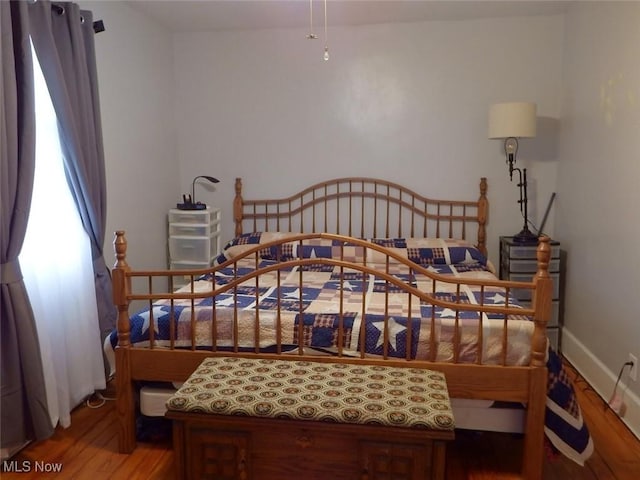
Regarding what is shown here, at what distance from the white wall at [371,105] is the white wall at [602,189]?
31 centimetres

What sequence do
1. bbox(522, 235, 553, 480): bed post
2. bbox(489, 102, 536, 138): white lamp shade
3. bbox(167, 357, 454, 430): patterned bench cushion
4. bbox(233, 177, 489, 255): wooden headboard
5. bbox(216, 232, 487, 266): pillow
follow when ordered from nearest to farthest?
bbox(167, 357, 454, 430): patterned bench cushion → bbox(522, 235, 553, 480): bed post → bbox(489, 102, 536, 138): white lamp shade → bbox(216, 232, 487, 266): pillow → bbox(233, 177, 489, 255): wooden headboard

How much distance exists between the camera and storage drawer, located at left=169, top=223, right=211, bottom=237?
12.6 feet

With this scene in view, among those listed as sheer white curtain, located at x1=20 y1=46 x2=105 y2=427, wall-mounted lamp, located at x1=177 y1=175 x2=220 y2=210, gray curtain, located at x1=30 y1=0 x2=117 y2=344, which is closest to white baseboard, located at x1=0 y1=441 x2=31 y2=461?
sheer white curtain, located at x1=20 y1=46 x2=105 y2=427

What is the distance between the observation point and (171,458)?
230 centimetres

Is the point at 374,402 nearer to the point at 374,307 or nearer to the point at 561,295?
the point at 374,307

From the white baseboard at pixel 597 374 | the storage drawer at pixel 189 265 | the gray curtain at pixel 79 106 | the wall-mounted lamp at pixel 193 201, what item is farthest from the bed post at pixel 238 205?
the white baseboard at pixel 597 374

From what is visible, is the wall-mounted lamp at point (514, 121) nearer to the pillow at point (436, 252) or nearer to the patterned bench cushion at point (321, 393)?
the pillow at point (436, 252)

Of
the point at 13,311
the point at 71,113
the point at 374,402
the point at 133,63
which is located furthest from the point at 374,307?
the point at 133,63

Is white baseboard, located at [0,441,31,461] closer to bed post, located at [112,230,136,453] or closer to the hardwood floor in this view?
the hardwood floor

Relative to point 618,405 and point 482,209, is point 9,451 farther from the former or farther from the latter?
point 482,209

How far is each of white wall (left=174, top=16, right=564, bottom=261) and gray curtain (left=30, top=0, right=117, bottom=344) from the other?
1363 millimetres

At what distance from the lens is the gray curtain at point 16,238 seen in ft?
7.22

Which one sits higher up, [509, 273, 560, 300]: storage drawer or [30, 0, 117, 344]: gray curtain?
[30, 0, 117, 344]: gray curtain

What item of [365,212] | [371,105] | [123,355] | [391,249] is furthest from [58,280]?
[371,105]
